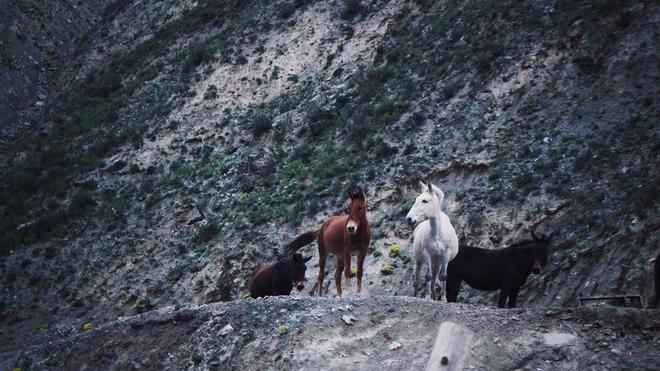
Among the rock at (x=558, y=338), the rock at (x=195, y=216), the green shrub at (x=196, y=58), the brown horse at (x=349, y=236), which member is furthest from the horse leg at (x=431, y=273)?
the green shrub at (x=196, y=58)

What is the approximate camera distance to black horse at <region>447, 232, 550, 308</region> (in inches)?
660

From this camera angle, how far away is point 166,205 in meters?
35.3

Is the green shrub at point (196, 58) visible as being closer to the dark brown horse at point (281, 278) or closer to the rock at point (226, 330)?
the dark brown horse at point (281, 278)

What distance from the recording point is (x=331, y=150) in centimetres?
3294

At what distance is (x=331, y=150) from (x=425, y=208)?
17076 mm

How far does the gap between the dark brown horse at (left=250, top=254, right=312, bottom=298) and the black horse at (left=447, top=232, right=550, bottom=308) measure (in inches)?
135

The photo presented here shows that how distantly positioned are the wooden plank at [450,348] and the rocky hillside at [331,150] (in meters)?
5.50

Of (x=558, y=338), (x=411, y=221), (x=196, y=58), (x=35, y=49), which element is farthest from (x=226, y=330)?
(x=35, y=49)

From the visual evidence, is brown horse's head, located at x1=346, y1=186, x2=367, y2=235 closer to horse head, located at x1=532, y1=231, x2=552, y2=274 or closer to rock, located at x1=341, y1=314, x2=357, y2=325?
rock, located at x1=341, y1=314, x2=357, y2=325

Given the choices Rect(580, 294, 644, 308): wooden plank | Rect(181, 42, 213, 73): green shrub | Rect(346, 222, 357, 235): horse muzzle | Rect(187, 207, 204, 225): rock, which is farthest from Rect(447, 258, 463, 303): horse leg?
Rect(181, 42, 213, 73): green shrub

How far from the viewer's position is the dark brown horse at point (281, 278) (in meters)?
18.4

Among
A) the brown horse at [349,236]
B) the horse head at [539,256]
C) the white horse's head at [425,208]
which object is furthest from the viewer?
the brown horse at [349,236]

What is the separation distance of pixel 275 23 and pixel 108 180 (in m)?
12.1

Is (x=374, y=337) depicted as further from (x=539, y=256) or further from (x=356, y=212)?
(x=539, y=256)
